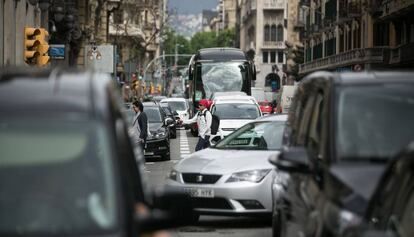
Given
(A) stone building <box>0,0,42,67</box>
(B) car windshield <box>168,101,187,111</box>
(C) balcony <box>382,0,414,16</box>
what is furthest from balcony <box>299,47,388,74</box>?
(A) stone building <box>0,0,42,67</box>

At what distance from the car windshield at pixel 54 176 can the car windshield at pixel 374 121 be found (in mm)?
2612

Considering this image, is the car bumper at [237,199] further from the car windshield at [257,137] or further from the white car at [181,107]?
the white car at [181,107]

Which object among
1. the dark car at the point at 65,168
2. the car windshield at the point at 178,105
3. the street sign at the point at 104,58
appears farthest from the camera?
the car windshield at the point at 178,105

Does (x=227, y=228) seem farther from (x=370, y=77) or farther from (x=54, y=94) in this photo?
(x=54, y=94)

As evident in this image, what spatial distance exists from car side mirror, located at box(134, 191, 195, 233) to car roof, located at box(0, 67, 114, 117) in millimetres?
616

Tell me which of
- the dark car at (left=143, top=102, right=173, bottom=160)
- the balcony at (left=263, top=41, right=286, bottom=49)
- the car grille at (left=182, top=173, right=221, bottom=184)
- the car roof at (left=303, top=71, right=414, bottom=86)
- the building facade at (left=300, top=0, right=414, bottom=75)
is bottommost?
the dark car at (left=143, top=102, right=173, bottom=160)

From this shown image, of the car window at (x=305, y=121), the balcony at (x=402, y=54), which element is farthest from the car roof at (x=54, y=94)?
the balcony at (x=402, y=54)

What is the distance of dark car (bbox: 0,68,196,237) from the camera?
5672mm

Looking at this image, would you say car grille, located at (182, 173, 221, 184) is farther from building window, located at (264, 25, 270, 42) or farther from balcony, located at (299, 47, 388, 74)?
building window, located at (264, 25, 270, 42)

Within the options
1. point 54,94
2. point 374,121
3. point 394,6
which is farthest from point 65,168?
point 394,6

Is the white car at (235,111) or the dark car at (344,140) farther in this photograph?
the white car at (235,111)

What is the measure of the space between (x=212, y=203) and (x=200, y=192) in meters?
0.21

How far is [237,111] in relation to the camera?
32.4 metres

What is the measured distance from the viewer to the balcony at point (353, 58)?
65.2 meters
